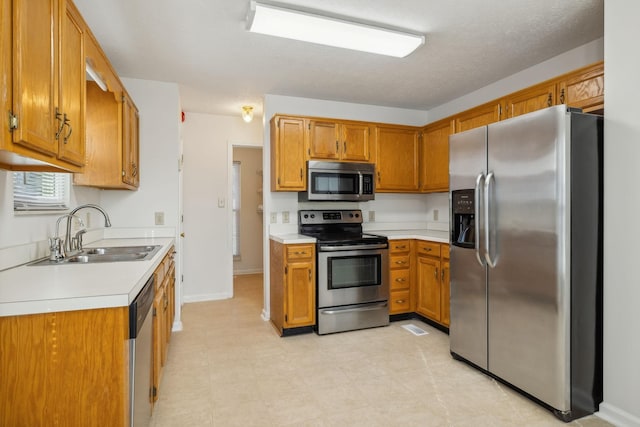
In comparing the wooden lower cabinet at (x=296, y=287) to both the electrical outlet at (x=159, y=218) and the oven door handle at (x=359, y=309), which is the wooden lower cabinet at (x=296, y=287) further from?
the electrical outlet at (x=159, y=218)

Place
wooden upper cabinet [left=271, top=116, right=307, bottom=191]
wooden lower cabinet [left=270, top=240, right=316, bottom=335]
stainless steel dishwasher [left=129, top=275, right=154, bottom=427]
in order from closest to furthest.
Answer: stainless steel dishwasher [left=129, top=275, right=154, bottom=427]
wooden lower cabinet [left=270, top=240, right=316, bottom=335]
wooden upper cabinet [left=271, top=116, right=307, bottom=191]

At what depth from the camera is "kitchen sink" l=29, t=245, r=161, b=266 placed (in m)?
2.02

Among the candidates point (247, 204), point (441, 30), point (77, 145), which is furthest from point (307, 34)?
point (247, 204)

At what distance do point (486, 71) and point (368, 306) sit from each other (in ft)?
8.20

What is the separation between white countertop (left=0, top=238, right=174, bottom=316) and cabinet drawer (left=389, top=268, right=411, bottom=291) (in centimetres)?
252

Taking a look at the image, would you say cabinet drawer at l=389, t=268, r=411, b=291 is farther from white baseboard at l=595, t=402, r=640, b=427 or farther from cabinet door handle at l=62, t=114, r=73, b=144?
cabinet door handle at l=62, t=114, r=73, b=144

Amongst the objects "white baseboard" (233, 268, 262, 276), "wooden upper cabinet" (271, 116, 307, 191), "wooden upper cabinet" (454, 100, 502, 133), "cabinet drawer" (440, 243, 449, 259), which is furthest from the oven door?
"white baseboard" (233, 268, 262, 276)

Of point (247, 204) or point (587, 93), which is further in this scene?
point (247, 204)

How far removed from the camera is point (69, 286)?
1362 mm

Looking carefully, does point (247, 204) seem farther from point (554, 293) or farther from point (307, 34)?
point (554, 293)

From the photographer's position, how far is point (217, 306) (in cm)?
436

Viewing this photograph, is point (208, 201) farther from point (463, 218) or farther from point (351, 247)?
point (463, 218)

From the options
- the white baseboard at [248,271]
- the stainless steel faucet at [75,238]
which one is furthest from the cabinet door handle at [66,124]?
the white baseboard at [248,271]

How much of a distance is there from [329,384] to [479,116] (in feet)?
8.95
